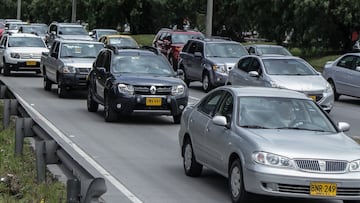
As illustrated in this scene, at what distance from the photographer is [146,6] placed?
67.0 metres

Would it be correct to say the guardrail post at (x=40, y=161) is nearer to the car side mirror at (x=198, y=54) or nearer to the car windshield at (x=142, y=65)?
the car windshield at (x=142, y=65)

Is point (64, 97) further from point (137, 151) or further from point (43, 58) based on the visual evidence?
point (137, 151)

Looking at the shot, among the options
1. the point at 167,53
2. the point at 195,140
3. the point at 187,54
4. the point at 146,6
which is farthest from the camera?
the point at 146,6

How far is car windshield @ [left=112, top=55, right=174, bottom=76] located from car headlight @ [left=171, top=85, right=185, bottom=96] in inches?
31.3

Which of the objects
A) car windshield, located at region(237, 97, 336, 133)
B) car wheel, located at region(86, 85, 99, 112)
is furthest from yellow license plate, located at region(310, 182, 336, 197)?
car wheel, located at region(86, 85, 99, 112)

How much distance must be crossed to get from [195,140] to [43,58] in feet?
55.2

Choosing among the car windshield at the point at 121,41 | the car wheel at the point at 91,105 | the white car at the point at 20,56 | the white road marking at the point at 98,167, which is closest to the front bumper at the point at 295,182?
the white road marking at the point at 98,167

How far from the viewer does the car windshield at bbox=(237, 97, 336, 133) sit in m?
10.5

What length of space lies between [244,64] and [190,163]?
37.0ft

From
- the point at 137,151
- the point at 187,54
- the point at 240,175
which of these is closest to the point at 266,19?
the point at 187,54

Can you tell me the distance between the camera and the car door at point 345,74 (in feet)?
81.6

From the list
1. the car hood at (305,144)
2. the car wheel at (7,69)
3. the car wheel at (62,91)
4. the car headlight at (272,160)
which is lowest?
the car wheel at (7,69)

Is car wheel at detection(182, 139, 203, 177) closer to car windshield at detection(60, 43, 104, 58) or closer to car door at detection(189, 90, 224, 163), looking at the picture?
car door at detection(189, 90, 224, 163)

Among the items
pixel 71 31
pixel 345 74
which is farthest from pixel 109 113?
pixel 71 31
